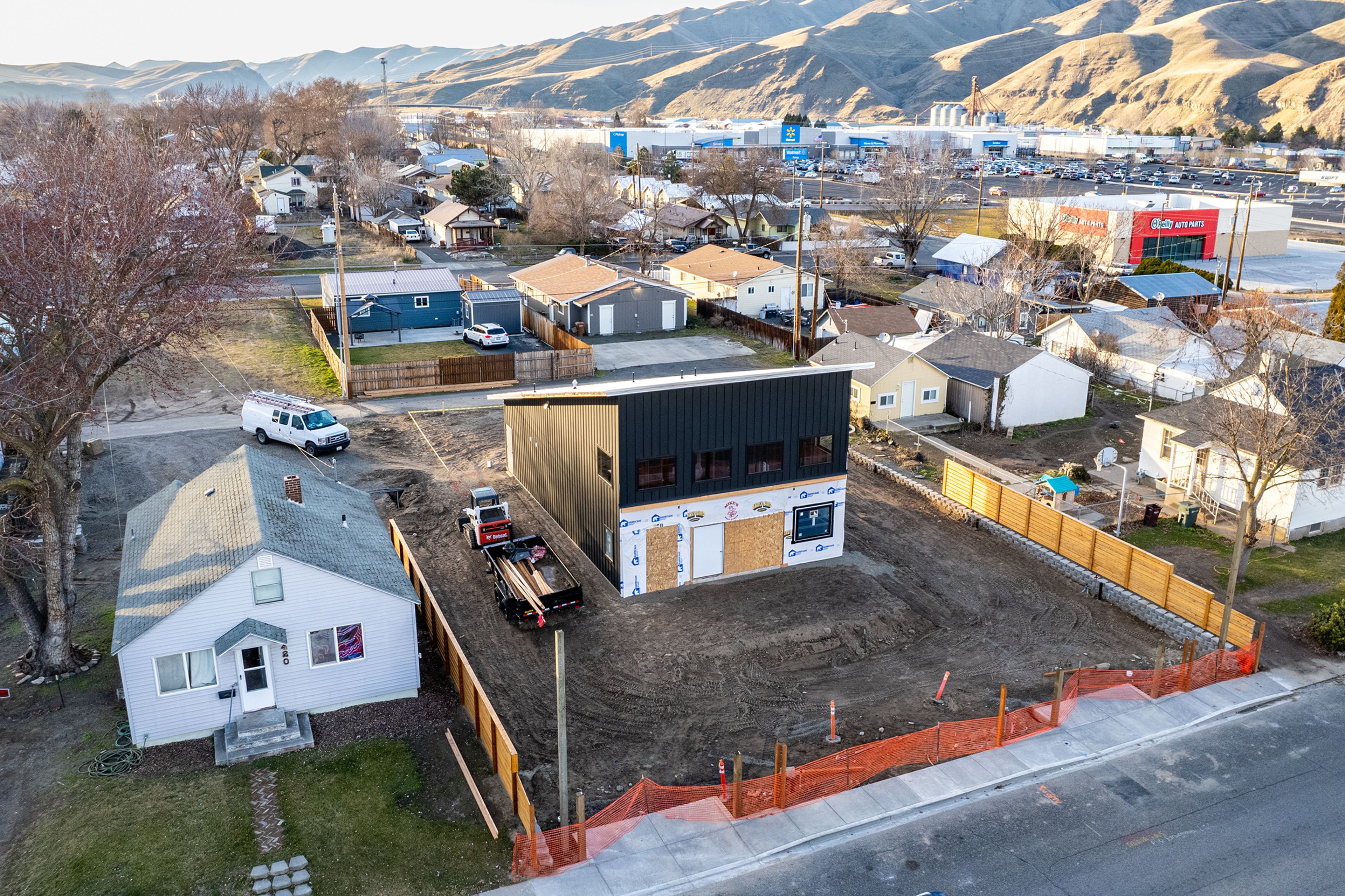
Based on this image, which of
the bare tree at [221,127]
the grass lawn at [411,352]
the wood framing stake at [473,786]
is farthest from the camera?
the bare tree at [221,127]

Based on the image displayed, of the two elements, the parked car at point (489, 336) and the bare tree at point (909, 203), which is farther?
the bare tree at point (909, 203)

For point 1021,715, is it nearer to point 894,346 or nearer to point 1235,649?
point 1235,649

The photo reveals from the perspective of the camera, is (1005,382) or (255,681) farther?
(1005,382)

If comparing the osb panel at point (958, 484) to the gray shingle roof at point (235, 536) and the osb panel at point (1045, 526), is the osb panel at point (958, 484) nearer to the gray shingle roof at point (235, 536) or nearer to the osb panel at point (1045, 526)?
the osb panel at point (1045, 526)

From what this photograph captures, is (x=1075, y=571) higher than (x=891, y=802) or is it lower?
higher

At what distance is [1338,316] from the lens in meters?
42.8

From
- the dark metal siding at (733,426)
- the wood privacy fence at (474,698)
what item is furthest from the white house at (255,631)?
the dark metal siding at (733,426)

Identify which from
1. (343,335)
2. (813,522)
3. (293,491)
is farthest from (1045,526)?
(343,335)

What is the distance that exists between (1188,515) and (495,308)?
36.7 m

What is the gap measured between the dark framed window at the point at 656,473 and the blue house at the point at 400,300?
33.1m

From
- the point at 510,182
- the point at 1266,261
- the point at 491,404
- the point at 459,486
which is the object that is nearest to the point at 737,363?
the point at 491,404

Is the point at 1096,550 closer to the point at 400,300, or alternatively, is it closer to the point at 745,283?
the point at 745,283

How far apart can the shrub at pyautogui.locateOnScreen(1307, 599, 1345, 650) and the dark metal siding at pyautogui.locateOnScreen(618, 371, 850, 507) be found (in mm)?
11983

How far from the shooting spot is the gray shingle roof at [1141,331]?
144 feet
